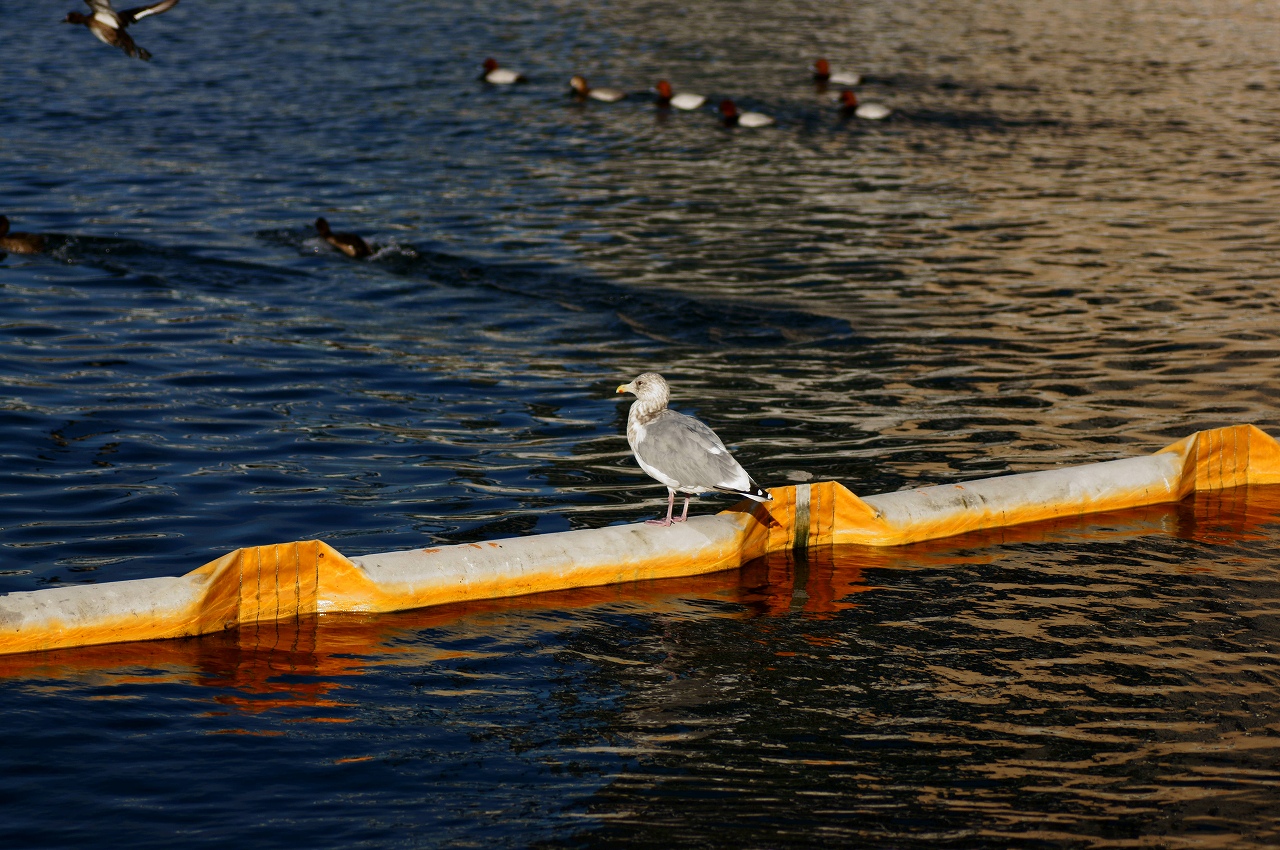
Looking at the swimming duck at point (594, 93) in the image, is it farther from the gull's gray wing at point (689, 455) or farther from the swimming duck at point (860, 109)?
the gull's gray wing at point (689, 455)

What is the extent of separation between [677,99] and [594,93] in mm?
2413

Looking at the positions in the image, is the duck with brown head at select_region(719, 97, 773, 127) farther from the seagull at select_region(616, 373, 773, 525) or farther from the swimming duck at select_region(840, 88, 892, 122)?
the seagull at select_region(616, 373, 773, 525)

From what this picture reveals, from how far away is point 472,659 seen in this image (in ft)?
27.8

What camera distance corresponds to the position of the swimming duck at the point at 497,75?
120 feet

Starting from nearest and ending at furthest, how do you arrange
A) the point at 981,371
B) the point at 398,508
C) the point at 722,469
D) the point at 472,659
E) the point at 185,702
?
the point at 185,702 → the point at 472,659 → the point at 722,469 → the point at 398,508 → the point at 981,371

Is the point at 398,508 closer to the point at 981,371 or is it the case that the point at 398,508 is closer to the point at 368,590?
the point at 368,590

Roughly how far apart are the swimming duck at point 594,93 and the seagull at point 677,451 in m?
26.2

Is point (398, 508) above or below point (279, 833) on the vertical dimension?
above

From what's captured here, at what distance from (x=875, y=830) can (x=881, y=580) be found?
3.56 m

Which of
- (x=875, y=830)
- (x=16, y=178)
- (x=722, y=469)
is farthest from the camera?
(x=16, y=178)

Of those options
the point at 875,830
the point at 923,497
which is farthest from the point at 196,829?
the point at 923,497

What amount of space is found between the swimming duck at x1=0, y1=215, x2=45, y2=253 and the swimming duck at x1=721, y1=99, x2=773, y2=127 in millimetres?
16872

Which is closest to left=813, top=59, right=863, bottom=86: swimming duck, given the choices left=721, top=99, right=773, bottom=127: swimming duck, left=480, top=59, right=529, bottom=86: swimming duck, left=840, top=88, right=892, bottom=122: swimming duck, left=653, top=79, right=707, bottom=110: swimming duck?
left=840, top=88, right=892, bottom=122: swimming duck

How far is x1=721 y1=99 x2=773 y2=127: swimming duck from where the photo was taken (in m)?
32.1
